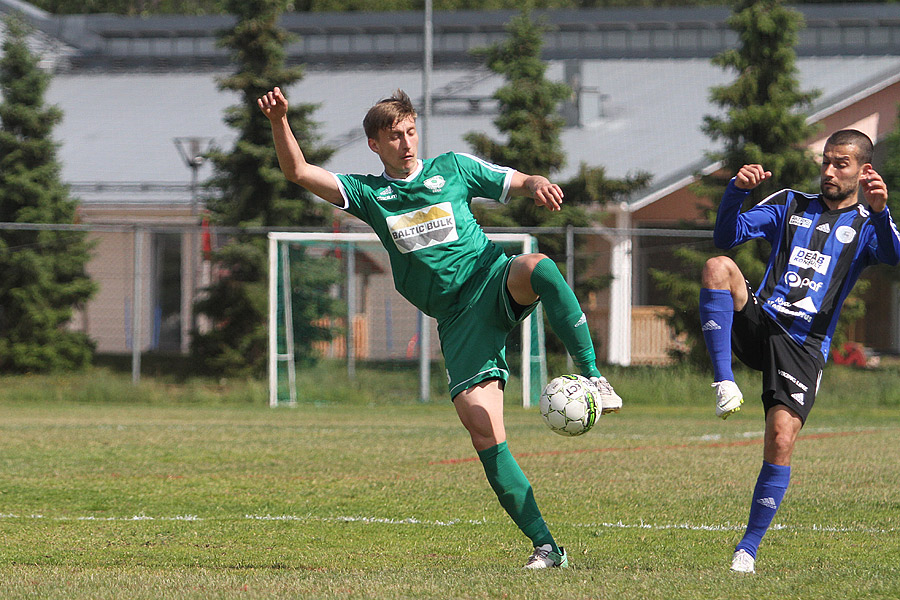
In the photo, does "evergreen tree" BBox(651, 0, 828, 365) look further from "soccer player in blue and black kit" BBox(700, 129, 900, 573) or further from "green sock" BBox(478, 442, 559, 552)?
"green sock" BBox(478, 442, 559, 552)

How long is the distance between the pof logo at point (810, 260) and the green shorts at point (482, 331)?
1293 mm

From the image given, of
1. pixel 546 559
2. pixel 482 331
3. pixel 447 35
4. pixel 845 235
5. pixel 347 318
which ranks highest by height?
pixel 447 35

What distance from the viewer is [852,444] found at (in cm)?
1136

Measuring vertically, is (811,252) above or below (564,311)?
above

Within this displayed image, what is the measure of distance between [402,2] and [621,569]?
1941 inches

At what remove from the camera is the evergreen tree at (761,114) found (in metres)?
19.7

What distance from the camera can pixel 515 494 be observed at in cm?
539

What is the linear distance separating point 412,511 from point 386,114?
2.95 m

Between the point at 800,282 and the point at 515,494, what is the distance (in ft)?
5.55

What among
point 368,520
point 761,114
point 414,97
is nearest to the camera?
point 368,520

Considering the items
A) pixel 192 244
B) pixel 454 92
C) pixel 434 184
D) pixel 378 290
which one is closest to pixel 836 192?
pixel 434 184

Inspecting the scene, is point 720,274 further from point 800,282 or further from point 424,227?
point 424,227

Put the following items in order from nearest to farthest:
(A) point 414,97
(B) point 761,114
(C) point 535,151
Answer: (B) point 761,114
(C) point 535,151
(A) point 414,97

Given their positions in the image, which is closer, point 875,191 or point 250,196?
point 875,191
